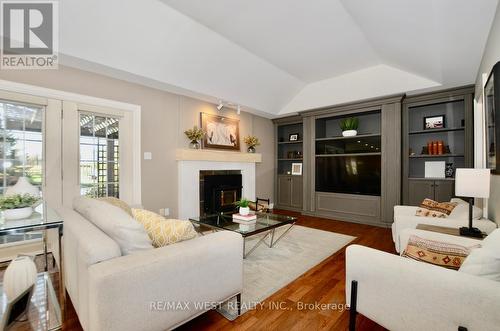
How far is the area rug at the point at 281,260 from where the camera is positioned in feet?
6.95

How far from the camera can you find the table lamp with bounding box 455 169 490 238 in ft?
6.64

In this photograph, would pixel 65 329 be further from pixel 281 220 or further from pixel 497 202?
pixel 497 202

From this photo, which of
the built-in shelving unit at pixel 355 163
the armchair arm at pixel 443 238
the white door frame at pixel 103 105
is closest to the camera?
the armchair arm at pixel 443 238

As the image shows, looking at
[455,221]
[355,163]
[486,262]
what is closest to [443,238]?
[455,221]

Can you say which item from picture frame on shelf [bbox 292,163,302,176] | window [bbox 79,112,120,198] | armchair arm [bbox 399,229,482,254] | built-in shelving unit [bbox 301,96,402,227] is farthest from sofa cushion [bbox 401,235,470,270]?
picture frame on shelf [bbox 292,163,302,176]

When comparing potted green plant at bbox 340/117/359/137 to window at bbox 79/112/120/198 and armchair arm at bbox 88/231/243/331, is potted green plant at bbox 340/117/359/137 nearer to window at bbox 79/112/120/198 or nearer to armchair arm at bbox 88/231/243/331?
armchair arm at bbox 88/231/243/331

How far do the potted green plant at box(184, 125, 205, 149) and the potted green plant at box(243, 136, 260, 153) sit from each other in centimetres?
127

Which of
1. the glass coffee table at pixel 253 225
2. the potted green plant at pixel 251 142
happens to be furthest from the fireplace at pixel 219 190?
the glass coffee table at pixel 253 225

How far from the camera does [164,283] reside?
4.42ft

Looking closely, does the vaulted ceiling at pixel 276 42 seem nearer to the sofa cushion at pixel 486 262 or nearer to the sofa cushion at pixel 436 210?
the sofa cushion at pixel 436 210

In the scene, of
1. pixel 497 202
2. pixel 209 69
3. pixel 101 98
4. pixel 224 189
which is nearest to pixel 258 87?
Result: pixel 209 69

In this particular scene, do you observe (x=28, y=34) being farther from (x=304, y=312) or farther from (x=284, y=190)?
(x=284, y=190)

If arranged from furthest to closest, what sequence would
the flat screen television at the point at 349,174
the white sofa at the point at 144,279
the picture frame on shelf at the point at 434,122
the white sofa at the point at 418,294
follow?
1. the flat screen television at the point at 349,174
2. the picture frame on shelf at the point at 434,122
3. the white sofa at the point at 144,279
4. the white sofa at the point at 418,294

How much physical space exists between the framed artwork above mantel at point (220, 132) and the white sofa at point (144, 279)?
3.25 meters
